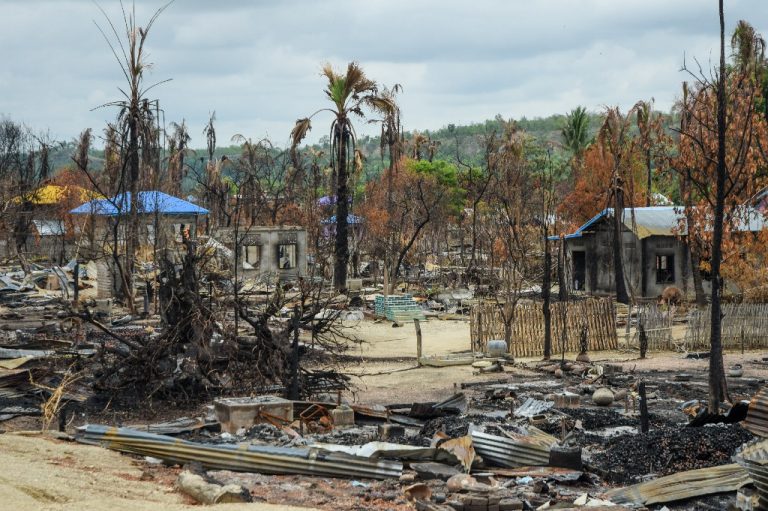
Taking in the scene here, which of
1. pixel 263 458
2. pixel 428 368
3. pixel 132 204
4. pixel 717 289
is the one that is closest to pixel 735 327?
pixel 428 368

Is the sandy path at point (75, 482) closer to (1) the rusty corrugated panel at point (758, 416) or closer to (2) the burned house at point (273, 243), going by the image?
(1) the rusty corrugated panel at point (758, 416)

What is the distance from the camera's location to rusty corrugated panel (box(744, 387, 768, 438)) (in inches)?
396

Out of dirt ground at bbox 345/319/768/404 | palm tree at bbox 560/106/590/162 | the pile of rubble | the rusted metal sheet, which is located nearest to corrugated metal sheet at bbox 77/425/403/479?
the pile of rubble

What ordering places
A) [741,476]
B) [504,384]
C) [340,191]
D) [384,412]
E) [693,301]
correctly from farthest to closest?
[340,191]
[693,301]
[504,384]
[384,412]
[741,476]

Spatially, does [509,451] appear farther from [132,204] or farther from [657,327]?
[132,204]

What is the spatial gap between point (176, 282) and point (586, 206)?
107 ft

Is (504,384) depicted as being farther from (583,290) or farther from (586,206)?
(586,206)

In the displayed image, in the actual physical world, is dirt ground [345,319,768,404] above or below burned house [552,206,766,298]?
below

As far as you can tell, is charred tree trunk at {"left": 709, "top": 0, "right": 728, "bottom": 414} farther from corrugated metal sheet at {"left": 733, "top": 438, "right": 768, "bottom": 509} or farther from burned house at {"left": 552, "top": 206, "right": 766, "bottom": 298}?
burned house at {"left": 552, "top": 206, "right": 766, "bottom": 298}

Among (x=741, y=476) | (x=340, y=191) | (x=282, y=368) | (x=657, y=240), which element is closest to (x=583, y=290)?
(x=657, y=240)

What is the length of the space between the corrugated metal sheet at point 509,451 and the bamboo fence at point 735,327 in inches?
493

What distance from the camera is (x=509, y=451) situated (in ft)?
36.8

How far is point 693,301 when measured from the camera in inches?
1300

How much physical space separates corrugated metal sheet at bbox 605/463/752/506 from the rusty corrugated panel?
475mm
